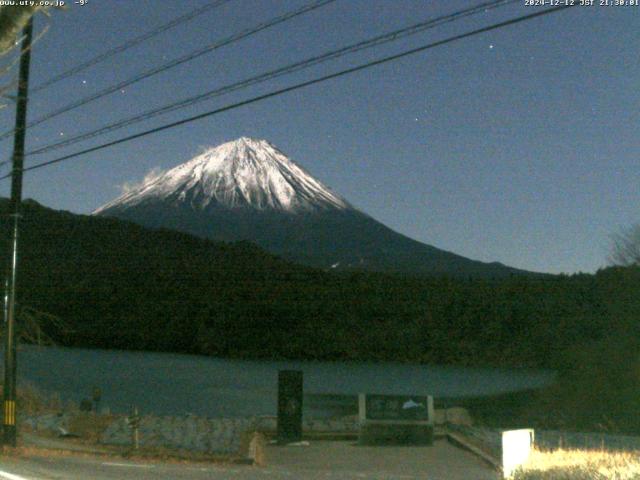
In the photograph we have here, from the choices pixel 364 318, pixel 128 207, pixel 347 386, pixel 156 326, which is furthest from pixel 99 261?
pixel 128 207

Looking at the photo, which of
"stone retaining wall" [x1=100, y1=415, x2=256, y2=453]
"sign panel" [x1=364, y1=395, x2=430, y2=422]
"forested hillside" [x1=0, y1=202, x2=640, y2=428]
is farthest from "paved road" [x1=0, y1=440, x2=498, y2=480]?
"forested hillside" [x1=0, y1=202, x2=640, y2=428]

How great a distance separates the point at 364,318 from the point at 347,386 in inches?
705

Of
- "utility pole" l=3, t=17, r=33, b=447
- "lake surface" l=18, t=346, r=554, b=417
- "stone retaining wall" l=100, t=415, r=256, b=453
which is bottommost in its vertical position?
"stone retaining wall" l=100, t=415, r=256, b=453

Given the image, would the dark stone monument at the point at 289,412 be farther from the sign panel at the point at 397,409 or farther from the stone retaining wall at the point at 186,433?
the sign panel at the point at 397,409

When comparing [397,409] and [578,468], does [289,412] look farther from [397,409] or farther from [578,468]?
[578,468]

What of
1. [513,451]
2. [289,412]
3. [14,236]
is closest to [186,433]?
[289,412]

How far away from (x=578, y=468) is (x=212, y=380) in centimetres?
3763

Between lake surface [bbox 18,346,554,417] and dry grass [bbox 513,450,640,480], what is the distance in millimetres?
23316

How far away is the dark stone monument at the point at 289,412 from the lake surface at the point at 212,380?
14.6 metres

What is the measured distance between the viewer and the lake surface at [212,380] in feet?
123

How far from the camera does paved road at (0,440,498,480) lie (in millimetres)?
12867

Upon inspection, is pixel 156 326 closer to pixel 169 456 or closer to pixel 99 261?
pixel 99 261

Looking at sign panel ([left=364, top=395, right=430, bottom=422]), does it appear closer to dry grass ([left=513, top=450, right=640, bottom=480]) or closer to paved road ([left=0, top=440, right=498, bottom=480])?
paved road ([left=0, top=440, right=498, bottom=480])

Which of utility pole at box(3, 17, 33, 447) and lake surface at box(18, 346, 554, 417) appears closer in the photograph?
utility pole at box(3, 17, 33, 447)
